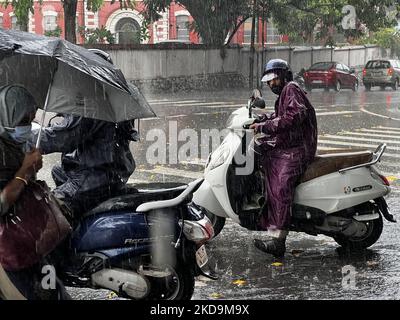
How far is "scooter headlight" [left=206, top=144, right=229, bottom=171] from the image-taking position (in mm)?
7223

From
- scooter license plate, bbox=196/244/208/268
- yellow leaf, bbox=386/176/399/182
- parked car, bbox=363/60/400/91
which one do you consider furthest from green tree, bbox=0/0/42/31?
scooter license plate, bbox=196/244/208/268

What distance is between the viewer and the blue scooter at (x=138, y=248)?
16.9ft

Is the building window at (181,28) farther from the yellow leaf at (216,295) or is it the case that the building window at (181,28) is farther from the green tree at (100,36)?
the yellow leaf at (216,295)

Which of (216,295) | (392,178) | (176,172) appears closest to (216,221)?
(216,295)

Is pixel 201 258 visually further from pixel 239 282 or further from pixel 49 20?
pixel 49 20

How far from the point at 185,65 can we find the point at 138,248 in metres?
30.1

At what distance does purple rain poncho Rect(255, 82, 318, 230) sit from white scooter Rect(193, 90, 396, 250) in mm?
126

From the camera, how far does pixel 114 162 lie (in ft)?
17.6

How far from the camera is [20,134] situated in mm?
4168

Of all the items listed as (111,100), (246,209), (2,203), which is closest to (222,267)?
(246,209)

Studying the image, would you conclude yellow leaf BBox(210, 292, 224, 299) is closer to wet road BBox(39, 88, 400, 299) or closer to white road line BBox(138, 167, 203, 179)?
wet road BBox(39, 88, 400, 299)

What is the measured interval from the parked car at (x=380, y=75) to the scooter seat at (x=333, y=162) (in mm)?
32937

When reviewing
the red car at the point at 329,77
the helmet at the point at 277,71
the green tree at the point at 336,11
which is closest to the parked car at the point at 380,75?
the red car at the point at 329,77
